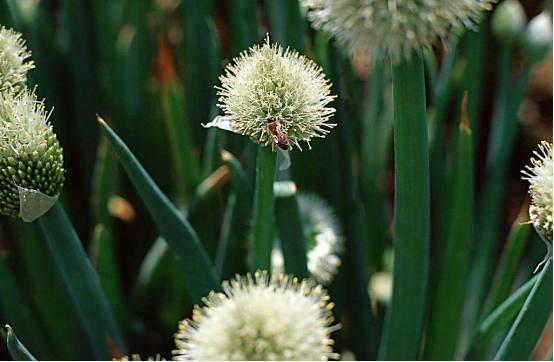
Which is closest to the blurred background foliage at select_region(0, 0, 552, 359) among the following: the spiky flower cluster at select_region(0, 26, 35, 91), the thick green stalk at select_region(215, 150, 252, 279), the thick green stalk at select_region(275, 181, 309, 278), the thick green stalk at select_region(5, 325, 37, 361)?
the thick green stalk at select_region(215, 150, 252, 279)

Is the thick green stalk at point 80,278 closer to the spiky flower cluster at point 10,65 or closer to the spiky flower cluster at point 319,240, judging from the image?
the spiky flower cluster at point 10,65

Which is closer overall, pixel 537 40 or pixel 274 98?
pixel 274 98

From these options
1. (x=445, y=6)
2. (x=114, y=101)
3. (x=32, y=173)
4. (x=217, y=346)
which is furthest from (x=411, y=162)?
(x=114, y=101)

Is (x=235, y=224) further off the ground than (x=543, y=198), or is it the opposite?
(x=543, y=198)

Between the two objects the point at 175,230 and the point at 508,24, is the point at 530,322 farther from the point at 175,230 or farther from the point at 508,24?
the point at 508,24

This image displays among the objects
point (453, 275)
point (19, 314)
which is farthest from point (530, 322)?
point (19, 314)

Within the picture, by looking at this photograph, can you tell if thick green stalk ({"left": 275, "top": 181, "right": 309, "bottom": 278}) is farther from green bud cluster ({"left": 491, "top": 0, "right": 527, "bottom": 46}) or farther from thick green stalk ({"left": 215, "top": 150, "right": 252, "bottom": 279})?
green bud cluster ({"left": 491, "top": 0, "right": 527, "bottom": 46})

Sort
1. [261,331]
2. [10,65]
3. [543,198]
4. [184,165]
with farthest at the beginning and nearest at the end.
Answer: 1. [184,165]
2. [10,65]
3. [543,198]
4. [261,331]

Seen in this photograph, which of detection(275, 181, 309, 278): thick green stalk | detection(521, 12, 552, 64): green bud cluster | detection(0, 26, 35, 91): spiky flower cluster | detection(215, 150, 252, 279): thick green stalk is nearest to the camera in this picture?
detection(0, 26, 35, 91): spiky flower cluster
